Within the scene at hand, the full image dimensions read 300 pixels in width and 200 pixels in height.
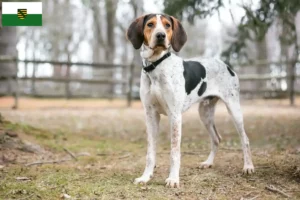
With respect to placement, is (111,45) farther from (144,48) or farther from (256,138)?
(144,48)

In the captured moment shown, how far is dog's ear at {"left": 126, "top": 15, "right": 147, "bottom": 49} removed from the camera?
4.21m

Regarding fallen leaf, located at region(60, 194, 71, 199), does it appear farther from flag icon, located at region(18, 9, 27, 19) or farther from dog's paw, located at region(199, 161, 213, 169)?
flag icon, located at region(18, 9, 27, 19)

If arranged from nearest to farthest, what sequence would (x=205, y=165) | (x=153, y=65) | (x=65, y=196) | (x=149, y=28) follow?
(x=65, y=196) → (x=149, y=28) → (x=153, y=65) → (x=205, y=165)

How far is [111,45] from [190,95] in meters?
21.3

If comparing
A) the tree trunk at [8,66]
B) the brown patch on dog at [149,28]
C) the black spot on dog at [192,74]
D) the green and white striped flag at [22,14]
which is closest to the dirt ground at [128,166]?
the black spot on dog at [192,74]

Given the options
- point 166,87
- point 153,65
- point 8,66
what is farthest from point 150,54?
point 8,66

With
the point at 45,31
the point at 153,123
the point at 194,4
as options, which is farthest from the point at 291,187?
the point at 45,31

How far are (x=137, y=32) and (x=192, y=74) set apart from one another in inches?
33.7

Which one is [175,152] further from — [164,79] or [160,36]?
[160,36]

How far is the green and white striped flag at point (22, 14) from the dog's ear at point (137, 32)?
3.69 metres

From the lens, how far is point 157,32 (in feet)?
13.1

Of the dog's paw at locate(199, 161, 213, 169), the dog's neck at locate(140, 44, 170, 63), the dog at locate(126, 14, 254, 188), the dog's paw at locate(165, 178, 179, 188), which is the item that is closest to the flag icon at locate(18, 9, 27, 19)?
the dog at locate(126, 14, 254, 188)

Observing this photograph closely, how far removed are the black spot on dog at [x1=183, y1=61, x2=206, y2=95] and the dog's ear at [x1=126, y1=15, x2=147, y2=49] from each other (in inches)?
25.3

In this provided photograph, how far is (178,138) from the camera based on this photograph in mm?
4293
